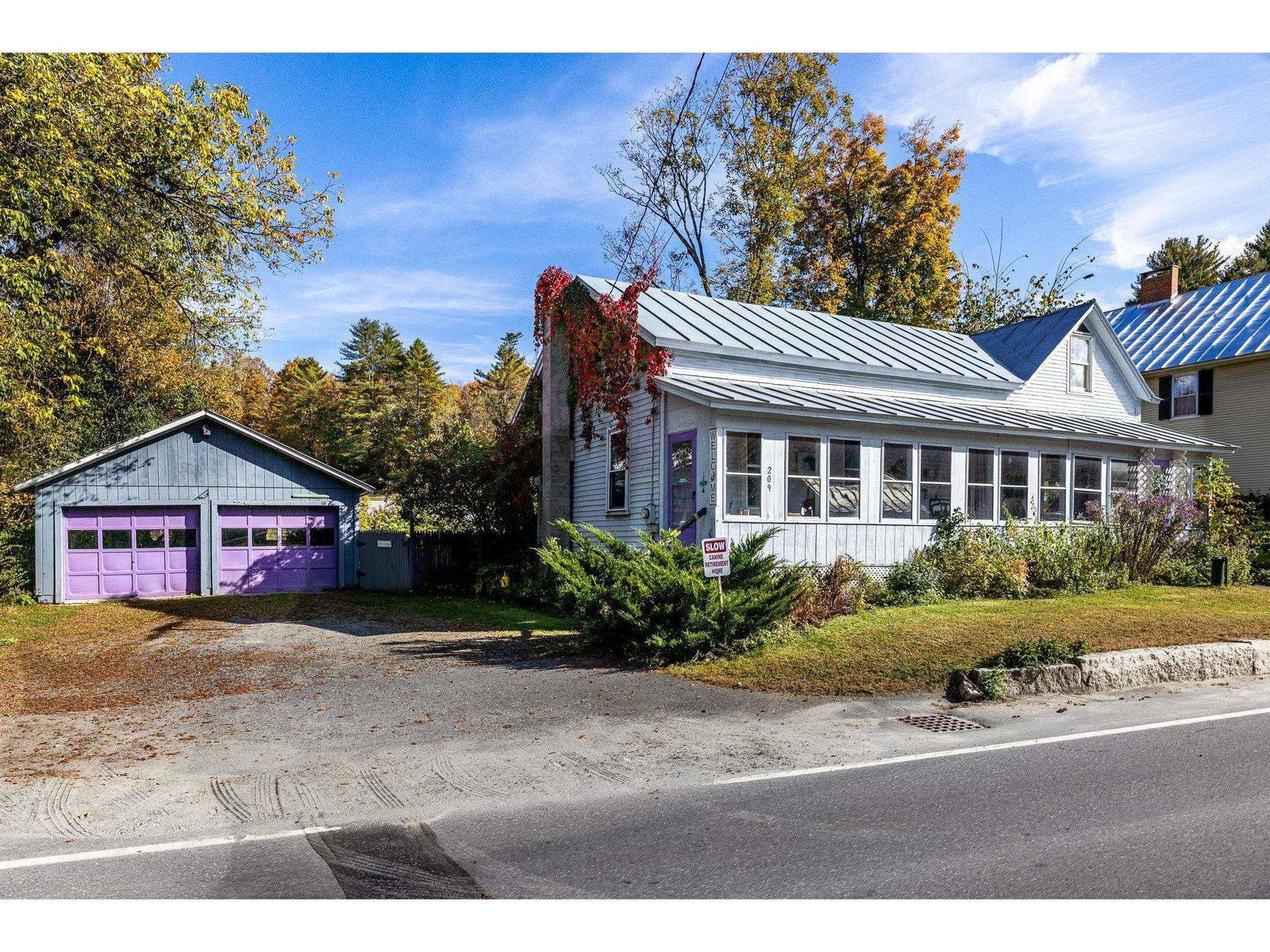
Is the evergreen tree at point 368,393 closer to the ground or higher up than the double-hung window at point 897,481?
higher up

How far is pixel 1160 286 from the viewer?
34.2 m

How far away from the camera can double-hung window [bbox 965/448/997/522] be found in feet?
58.6

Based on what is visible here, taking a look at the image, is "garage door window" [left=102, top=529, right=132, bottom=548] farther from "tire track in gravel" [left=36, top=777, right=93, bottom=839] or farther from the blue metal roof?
the blue metal roof

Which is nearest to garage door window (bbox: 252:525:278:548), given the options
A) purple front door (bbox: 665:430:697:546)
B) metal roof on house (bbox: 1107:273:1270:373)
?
purple front door (bbox: 665:430:697:546)

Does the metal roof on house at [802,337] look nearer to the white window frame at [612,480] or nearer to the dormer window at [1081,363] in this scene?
the dormer window at [1081,363]

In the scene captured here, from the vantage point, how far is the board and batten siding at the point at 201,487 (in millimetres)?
21719

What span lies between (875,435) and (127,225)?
14877mm

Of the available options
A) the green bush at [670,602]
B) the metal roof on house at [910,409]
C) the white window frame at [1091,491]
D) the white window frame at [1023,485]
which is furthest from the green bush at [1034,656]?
the white window frame at [1091,491]

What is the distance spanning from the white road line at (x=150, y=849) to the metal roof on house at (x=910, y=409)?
10204mm

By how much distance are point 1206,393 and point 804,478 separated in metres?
19.6

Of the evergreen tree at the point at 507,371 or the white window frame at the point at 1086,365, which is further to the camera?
the evergreen tree at the point at 507,371

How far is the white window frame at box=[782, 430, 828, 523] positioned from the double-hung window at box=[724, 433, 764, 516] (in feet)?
1.71

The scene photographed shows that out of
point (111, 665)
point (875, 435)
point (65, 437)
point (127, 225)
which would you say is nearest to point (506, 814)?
point (111, 665)

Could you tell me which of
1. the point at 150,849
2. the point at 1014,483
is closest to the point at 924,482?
the point at 1014,483
